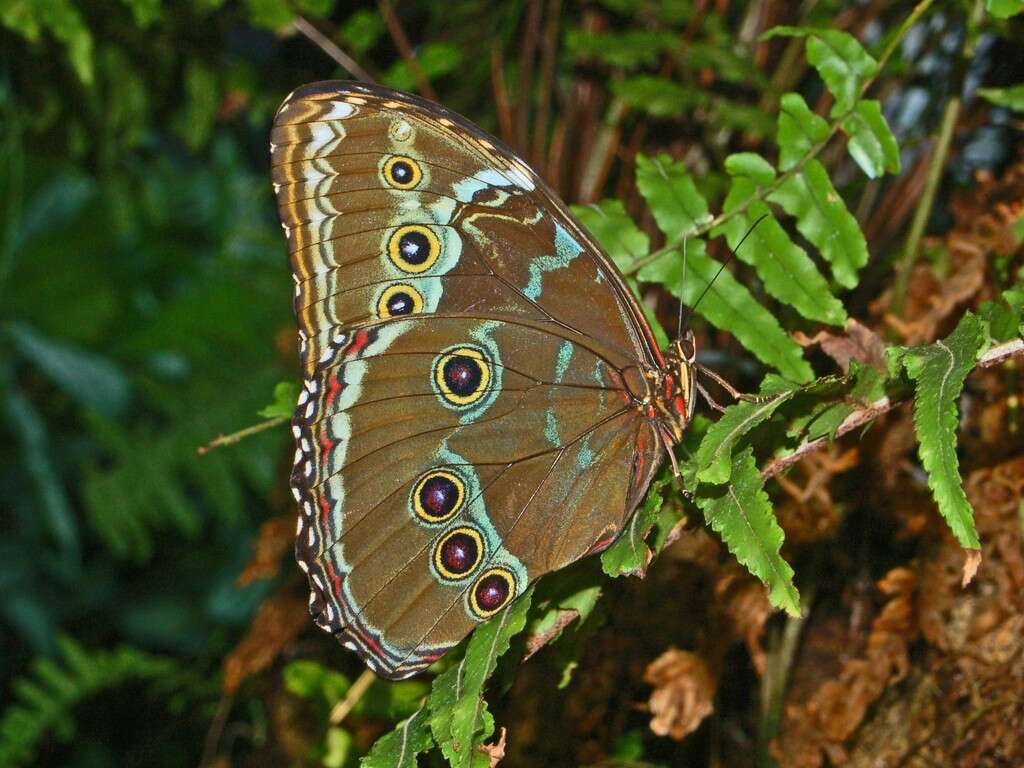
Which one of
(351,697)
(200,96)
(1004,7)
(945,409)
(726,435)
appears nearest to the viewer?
(945,409)

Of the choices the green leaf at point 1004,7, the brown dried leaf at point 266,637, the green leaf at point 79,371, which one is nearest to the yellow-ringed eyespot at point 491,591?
the brown dried leaf at point 266,637

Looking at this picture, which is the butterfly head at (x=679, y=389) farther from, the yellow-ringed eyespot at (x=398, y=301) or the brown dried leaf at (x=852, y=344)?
the yellow-ringed eyespot at (x=398, y=301)

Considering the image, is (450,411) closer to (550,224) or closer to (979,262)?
(550,224)

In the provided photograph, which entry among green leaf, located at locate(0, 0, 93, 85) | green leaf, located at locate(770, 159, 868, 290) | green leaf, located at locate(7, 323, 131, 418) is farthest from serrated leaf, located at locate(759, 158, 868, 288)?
green leaf, located at locate(7, 323, 131, 418)

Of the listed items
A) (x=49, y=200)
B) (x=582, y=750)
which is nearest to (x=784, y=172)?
(x=582, y=750)

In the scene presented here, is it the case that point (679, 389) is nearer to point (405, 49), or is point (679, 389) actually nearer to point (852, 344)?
point (852, 344)

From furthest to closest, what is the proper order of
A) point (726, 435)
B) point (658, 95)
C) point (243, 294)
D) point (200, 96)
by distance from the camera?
point (243, 294)
point (200, 96)
point (658, 95)
point (726, 435)

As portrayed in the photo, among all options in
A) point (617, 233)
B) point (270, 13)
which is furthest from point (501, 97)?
A: point (617, 233)
